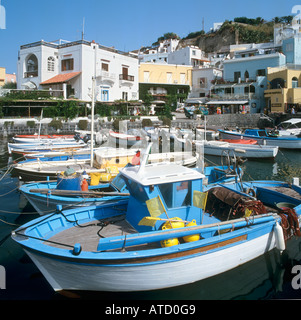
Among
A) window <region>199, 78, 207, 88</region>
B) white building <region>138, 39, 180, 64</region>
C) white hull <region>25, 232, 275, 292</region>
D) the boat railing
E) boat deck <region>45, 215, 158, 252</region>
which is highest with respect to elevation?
white building <region>138, 39, 180, 64</region>

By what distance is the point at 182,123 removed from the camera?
40156mm

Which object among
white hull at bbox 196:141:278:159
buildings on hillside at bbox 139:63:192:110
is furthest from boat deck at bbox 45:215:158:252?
buildings on hillside at bbox 139:63:192:110

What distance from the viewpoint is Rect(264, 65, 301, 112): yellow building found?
134ft

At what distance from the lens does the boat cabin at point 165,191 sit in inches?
284

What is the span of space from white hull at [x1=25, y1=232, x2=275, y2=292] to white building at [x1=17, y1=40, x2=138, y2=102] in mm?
36268

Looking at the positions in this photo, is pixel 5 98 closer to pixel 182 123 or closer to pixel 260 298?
pixel 182 123

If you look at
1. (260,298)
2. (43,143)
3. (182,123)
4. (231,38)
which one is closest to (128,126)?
(182,123)

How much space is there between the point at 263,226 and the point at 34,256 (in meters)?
5.58

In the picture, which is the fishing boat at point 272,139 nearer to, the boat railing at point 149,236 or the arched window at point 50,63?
the boat railing at point 149,236

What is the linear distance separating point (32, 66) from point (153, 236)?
44.8 metres

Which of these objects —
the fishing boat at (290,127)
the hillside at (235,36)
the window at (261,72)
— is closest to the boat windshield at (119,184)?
the fishing boat at (290,127)

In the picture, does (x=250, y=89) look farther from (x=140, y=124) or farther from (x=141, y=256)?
(x=141, y=256)

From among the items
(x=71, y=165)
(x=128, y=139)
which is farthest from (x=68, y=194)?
(x=128, y=139)

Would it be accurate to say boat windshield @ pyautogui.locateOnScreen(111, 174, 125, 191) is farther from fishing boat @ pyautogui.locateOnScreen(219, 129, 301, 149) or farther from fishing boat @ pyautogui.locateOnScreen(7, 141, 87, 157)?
fishing boat @ pyautogui.locateOnScreen(219, 129, 301, 149)
